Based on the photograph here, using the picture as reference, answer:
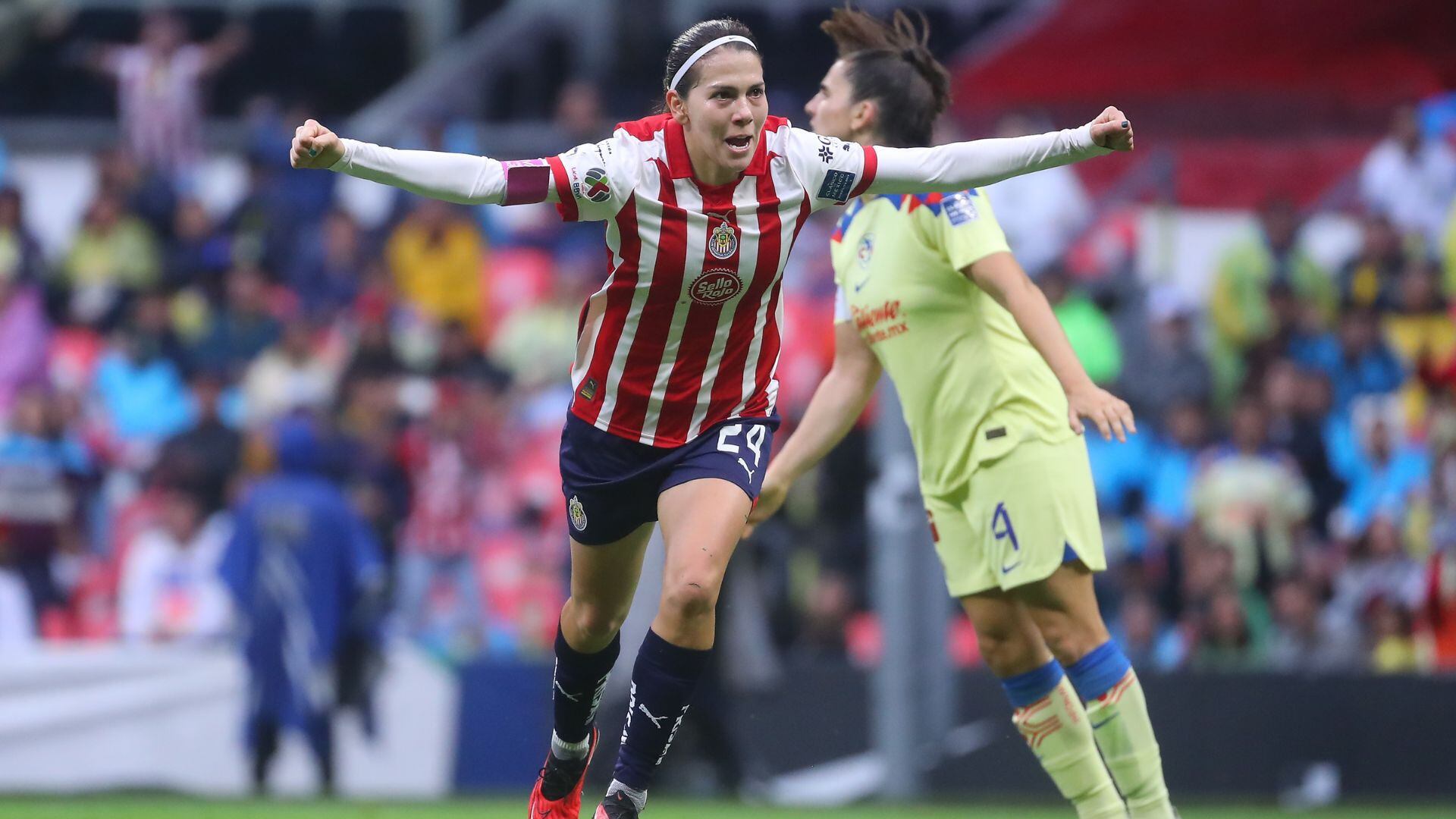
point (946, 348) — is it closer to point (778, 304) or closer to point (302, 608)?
point (778, 304)

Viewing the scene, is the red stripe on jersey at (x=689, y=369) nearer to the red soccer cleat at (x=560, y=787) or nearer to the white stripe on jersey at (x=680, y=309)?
the white stripe on jersey at (x=680, y=309)

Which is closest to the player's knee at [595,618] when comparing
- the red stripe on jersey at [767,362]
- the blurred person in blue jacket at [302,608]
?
the red stripe on jersey at [767,362]

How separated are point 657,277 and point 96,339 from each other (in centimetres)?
Answer: 962

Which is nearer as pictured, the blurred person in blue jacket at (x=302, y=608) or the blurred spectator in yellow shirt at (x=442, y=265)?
the blurred person in blue jacket at (x=302, y=608)

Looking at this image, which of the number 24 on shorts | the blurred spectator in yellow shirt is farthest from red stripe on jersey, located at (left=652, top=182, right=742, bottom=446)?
the blurred spectator in yellow shirt

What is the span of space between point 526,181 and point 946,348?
1659mm

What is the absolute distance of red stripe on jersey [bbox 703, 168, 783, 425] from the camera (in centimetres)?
553

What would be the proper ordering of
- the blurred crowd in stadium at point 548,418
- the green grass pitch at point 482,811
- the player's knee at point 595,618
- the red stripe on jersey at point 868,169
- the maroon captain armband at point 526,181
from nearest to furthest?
1. the maroon captain armband at point 526,181
2. the red stripe on jersey at point 868,169
3. the player's knee at point 595,618
4. the green grass pitch at point 482,811
5. the blurred crowd in stadium at point 548,418

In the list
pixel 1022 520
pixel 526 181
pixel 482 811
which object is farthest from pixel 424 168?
pixel 482 811

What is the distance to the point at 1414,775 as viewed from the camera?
10.0m

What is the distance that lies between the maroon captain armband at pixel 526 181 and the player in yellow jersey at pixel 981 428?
1.42 meters

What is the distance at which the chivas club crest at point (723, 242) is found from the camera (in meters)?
5.45

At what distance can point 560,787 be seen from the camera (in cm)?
602

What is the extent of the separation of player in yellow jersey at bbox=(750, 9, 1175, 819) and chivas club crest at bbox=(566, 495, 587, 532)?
689mm
